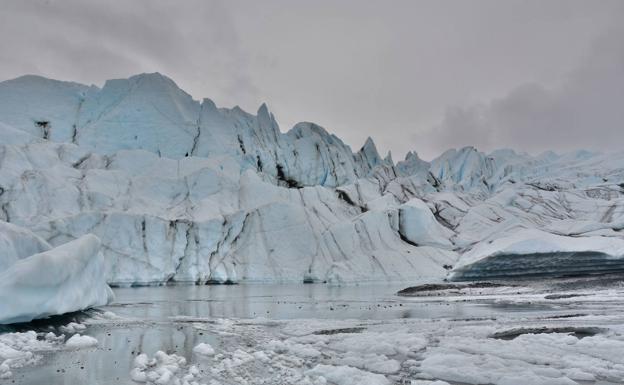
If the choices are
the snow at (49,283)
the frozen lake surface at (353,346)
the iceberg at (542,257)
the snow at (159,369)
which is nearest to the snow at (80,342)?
the frozen lake surface at (353,346)

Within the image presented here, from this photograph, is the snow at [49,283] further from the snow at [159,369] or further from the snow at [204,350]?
the snow at [204,350]

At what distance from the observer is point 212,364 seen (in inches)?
444

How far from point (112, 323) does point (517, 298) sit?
17.8 metres

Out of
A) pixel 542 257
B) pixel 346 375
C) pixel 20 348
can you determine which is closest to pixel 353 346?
pixel 346 375

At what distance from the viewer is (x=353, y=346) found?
1284 cm

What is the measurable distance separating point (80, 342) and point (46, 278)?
3812 mm

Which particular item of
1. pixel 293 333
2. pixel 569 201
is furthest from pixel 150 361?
pixel 569 201

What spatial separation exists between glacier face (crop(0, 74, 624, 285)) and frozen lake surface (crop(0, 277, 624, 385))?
22.3 metres

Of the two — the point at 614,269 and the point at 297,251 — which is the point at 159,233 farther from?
the point at 614,269

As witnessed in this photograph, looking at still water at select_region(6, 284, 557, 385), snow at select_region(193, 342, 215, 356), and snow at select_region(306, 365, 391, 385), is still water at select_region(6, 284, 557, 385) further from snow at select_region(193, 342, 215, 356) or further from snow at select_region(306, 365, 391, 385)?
snow at select_region(306, 365, 391, 385)

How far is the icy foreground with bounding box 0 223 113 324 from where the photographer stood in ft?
50.8

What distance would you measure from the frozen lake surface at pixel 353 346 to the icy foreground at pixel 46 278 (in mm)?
611

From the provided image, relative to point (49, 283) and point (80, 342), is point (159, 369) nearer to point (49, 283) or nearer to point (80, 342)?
point (80, 342)

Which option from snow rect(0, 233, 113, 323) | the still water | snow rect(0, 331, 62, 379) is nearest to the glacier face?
the still water
